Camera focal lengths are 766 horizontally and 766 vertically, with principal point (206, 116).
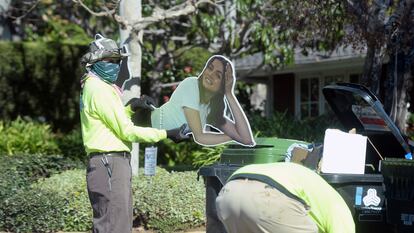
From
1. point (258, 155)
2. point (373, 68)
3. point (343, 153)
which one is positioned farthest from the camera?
point (373, 68)

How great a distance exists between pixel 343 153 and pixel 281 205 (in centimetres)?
214

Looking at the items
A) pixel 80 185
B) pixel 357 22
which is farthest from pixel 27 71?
pixel 357 22

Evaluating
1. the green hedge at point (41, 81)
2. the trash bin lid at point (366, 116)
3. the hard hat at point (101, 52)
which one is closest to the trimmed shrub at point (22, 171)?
the hard hat at point (101, 52)

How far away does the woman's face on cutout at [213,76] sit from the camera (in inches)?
311

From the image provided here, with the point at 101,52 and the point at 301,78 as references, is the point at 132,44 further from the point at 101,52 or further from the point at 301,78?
the point at 301,78

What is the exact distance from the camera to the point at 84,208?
360 inches

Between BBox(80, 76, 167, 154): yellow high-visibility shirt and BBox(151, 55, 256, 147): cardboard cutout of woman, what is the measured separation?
6.48 feet

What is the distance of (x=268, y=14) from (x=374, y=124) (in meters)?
7.49

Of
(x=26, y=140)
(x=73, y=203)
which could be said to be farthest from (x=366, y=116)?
(x=26, y=140)

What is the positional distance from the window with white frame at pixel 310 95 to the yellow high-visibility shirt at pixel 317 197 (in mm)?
14612

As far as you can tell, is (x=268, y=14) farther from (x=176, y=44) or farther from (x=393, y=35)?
(x=393, y=35)

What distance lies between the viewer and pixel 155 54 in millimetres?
15070

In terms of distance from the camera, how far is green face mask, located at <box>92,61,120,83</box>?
5.92 metres

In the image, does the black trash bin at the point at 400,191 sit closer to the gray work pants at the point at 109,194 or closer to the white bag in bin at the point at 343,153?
the white bag in bin at the point at 343,153
